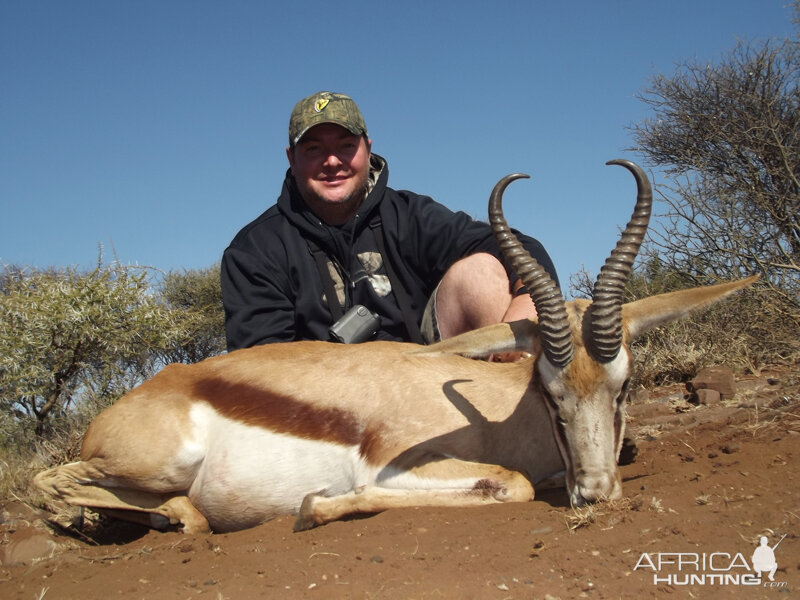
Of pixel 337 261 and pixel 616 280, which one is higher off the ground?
pixel 337 261

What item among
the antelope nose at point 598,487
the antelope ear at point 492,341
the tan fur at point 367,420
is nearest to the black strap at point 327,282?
the tan fur at point 367,420

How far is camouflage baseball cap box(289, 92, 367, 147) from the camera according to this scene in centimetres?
559

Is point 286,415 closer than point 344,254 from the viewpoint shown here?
Yes

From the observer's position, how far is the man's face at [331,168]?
223 inches

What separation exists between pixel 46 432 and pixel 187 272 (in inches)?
290

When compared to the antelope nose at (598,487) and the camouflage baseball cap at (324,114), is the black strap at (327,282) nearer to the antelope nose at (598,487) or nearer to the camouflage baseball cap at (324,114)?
the camouflage baseball cap at (324,114)

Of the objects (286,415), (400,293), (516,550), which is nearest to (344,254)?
(400,293)

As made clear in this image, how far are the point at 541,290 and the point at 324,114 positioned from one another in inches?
108

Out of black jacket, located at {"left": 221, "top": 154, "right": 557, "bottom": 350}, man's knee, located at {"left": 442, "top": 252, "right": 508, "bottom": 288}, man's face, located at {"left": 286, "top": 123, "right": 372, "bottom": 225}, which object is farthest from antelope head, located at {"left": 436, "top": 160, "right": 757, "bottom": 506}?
man's face, located at {"left": 286, "top": 123, "right": 372, "bottom": 225}

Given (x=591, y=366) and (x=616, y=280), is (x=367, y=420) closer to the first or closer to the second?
(x=591, y=366)

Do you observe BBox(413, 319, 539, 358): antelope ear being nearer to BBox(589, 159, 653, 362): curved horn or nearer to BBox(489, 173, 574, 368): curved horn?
BBox(489, 173, 574, 368): curved horn

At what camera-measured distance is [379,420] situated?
3.91m

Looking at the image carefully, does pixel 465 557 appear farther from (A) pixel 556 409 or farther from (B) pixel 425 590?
(A) pixel 556 409

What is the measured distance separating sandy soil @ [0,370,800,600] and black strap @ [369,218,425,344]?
1882 mm
